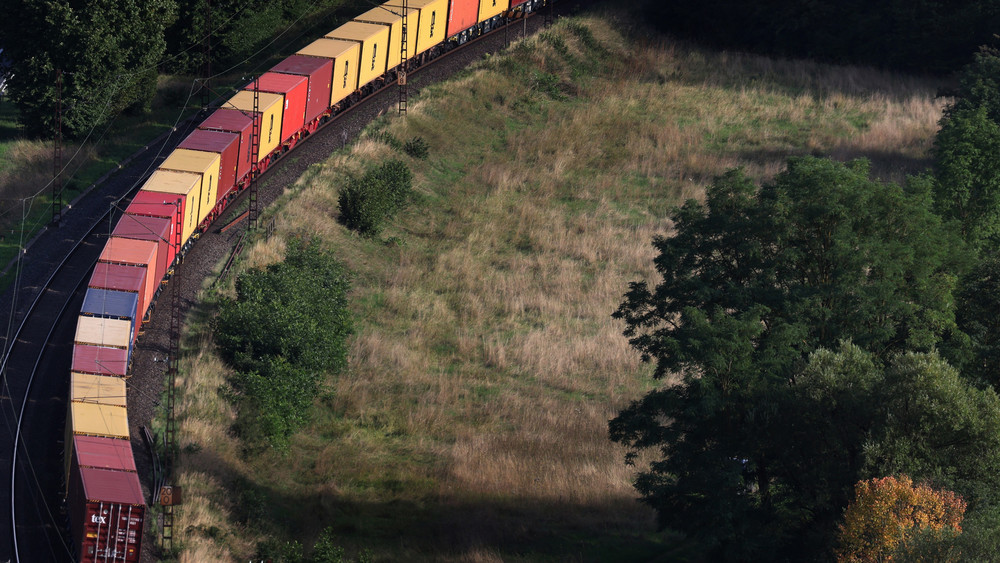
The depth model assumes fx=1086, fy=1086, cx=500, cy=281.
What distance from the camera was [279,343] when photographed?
3891 cm

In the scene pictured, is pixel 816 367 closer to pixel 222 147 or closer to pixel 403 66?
pixel 222 147

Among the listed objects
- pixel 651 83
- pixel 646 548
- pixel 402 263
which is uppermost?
pixel 651 83

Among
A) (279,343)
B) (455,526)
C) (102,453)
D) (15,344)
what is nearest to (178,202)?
Result: (279,343)

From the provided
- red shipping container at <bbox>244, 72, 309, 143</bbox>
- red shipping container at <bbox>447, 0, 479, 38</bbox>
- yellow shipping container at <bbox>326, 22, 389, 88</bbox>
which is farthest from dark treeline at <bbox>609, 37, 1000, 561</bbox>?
red shipping container at <bbox>447, 0, 479, 38</bbox>

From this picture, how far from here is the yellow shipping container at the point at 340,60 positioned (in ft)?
184

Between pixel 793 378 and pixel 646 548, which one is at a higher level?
pixel 793 378

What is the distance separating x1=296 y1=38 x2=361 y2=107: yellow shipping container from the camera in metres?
56.2

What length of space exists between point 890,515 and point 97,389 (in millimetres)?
22631

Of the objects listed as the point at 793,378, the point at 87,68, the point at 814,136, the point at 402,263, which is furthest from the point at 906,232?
the point at 87,68

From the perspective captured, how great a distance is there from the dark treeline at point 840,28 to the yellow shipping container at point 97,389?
56448 millimetres

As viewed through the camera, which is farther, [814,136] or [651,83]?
[651,83]

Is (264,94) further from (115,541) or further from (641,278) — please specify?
(115,541)

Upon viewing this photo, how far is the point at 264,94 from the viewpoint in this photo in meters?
51.0

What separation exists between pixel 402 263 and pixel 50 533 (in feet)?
83.0
